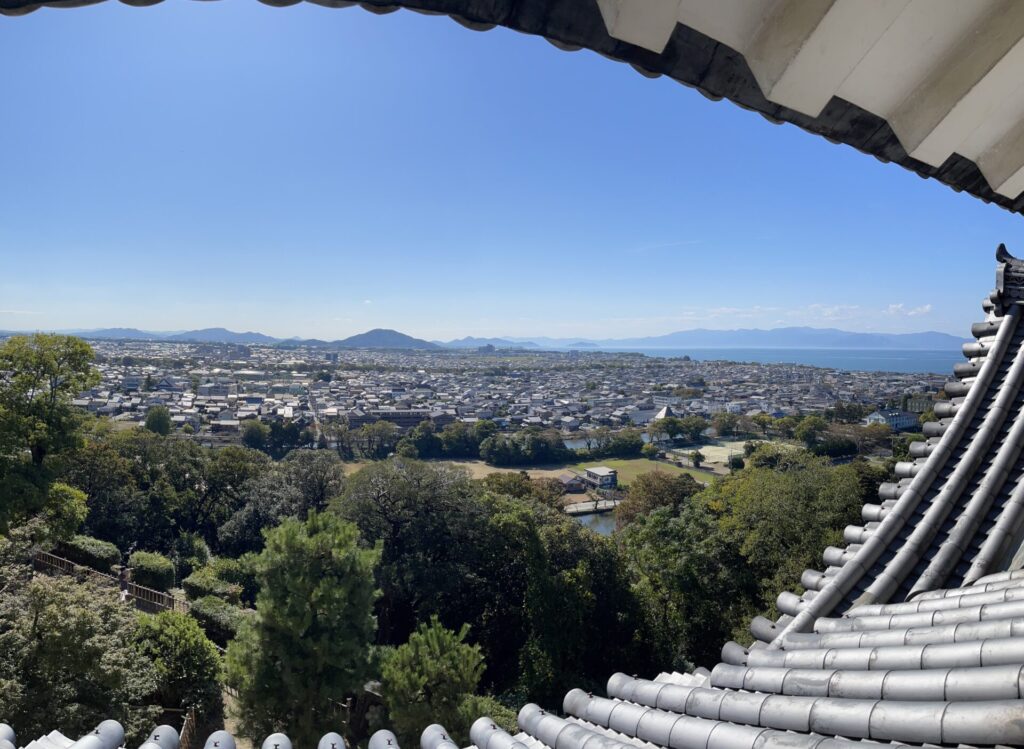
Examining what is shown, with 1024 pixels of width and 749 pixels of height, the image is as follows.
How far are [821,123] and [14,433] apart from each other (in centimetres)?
1214

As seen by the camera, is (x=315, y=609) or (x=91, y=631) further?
(x=315, y=609)

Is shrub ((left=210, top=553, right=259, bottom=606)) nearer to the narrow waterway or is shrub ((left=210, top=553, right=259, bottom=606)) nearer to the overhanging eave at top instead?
the narrow waterway

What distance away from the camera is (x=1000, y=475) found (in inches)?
100

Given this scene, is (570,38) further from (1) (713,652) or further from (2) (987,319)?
(1) (713,652)

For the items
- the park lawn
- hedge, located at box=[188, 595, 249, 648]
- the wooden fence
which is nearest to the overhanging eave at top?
hedge, located at box=[188, 595, 249, 648]

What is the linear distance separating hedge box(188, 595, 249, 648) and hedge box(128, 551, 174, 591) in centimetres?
226

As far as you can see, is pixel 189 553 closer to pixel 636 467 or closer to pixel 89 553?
pixel 89 553

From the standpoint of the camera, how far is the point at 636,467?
35.7 m

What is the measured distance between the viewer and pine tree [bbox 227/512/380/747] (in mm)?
7074

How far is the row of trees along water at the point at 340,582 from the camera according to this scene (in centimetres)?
704

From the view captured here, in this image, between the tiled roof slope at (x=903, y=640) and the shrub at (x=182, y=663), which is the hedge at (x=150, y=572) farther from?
the tiled roof slope at (x=903, y=640)

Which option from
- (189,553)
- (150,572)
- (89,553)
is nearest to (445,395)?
(189,553)

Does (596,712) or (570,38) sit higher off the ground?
(570,38)

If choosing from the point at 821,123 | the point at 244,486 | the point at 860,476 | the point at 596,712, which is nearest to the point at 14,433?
the point at 244,486
